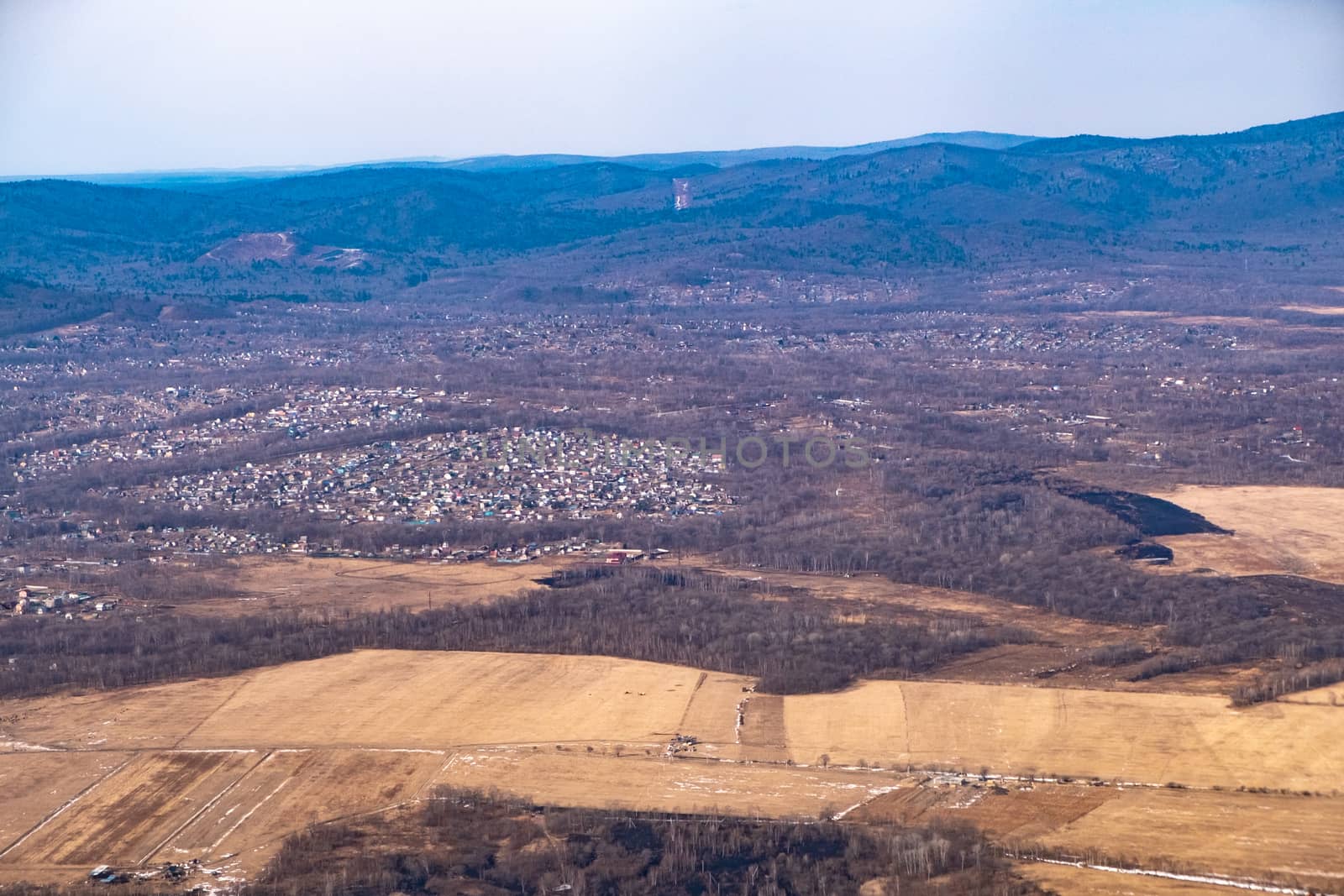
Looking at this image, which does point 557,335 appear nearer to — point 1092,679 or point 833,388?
point 833,388

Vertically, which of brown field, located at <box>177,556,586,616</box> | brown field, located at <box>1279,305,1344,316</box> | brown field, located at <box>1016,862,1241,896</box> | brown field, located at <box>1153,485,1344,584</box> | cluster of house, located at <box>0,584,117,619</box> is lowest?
cluster of house, located at <box>0,584,117,619</box>

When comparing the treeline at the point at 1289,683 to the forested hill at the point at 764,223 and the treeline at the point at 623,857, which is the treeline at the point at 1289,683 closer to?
the treeline at the point at 623,857

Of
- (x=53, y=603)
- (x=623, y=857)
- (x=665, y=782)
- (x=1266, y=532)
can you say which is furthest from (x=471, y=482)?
(x=623, y=857)

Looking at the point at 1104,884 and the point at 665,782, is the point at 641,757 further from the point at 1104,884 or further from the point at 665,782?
the point at 1104,884

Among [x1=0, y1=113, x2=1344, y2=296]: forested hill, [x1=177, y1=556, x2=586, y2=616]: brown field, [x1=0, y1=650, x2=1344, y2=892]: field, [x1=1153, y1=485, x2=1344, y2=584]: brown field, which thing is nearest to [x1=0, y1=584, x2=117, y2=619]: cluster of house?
[x1=177, y1=556, x2=586, y2=616]: brown field

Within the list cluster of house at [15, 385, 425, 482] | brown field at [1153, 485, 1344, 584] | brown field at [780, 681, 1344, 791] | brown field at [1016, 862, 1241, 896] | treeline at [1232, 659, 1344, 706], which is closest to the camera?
brown field at [1016, 862, 1241, 896]

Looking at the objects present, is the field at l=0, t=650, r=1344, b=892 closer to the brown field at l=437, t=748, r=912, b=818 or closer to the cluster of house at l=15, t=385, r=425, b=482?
the brown field at l=437, t=748, r=912, b=818

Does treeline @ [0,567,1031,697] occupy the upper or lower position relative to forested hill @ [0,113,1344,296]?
lower
